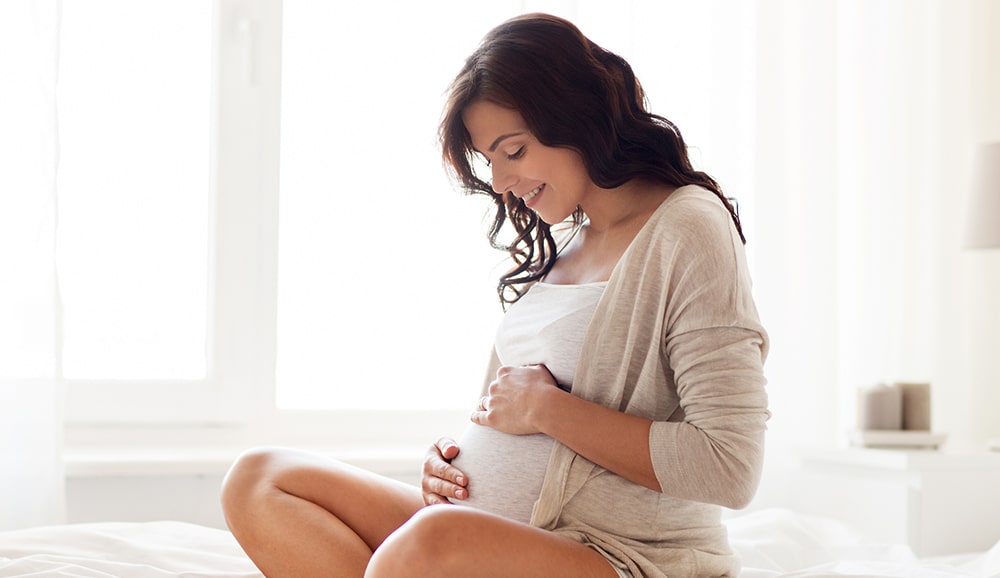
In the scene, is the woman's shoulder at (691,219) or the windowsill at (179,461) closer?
the woman's shoulder at (691,219)

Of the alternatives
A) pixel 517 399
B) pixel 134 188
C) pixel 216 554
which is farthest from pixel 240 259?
pixel 517 399

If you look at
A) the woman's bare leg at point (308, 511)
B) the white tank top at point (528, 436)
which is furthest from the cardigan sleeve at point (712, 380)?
the woman's bare leg at point (308, 511)

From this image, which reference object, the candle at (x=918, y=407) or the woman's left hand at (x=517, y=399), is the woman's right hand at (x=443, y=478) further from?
the candle at (x=918, y=407)

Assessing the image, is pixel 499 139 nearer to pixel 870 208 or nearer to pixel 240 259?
pixel 240 259

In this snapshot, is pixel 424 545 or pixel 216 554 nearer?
pixel 424 545

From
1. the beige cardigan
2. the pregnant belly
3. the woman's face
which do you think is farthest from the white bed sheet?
the woman's face

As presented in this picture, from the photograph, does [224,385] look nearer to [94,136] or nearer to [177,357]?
[177,357]

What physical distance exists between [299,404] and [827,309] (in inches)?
49.8

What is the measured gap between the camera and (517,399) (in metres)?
1.22

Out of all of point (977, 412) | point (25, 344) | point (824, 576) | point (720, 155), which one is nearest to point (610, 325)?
point (824, 576)

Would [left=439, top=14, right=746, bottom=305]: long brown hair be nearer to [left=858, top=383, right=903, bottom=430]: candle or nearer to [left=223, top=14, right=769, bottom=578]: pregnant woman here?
[left=223, top=14, right=769, bottom=578]: pregnant woman

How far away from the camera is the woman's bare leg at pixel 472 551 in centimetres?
103

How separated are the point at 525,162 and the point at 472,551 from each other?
19.6 inches

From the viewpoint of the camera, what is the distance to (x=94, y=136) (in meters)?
2.23
